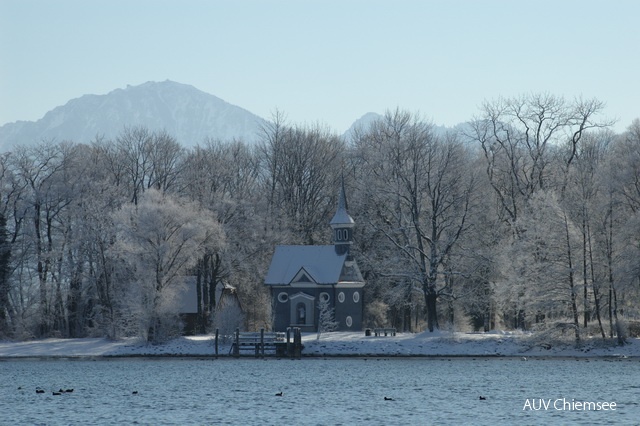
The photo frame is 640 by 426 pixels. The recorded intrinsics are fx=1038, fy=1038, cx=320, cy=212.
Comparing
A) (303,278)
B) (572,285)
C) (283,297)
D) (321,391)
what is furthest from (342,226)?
(321,391)

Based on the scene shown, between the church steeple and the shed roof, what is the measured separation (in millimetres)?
647

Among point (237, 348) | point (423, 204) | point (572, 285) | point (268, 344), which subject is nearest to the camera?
point (572, 285)

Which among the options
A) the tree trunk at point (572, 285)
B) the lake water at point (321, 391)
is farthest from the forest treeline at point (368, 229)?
the lake water at point (321, 391)

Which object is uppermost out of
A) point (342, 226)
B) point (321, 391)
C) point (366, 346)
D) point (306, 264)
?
point (342, 226)

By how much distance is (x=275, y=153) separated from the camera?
94.2 metres

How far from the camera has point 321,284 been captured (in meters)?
80.2

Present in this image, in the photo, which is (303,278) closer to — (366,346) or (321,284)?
(321,284)

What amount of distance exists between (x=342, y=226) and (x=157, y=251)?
50.8 feet

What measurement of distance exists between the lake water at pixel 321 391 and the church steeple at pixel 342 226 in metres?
15.8

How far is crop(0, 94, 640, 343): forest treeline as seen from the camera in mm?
64688

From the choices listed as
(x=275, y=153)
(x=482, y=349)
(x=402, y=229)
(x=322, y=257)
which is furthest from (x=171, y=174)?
(x=482, y=349)

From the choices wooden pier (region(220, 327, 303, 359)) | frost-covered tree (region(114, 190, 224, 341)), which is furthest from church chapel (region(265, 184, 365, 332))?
frost-covered tree (region(114, 190, 224, 341))

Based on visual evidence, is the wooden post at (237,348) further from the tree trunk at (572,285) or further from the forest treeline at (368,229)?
the tree trunk at (572,285)

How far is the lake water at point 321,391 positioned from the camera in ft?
128
